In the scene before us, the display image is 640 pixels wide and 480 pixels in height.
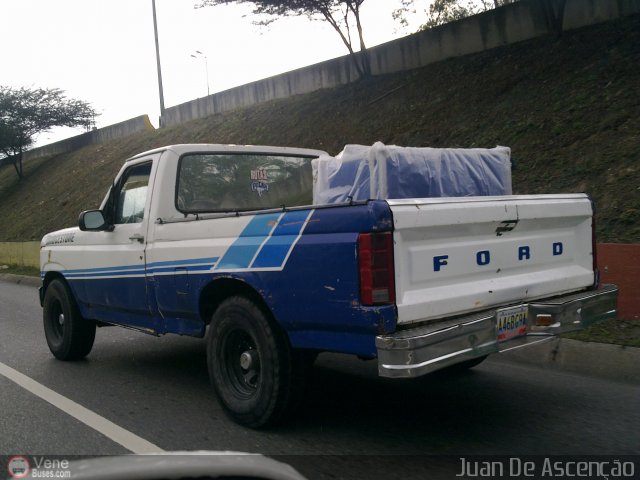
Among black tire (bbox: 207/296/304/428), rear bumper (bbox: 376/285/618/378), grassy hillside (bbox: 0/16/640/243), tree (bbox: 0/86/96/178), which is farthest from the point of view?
tree (bbox: 0/86/96/178)

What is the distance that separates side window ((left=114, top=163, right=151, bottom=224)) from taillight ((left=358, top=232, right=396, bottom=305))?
8.90 ft

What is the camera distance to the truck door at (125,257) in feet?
18.5

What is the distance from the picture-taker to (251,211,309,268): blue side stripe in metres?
4.12

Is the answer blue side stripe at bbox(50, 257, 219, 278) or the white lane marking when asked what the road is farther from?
blue side stripe at bbox(50, 257, 219, 278)

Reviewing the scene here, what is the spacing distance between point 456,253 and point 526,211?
0.73 metres

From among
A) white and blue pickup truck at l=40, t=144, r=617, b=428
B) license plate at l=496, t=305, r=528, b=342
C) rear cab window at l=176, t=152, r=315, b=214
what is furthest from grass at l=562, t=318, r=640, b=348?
rear cab window at l=176, t=152, r=315, b=214

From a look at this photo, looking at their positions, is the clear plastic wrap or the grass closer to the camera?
the clear plastic wrap

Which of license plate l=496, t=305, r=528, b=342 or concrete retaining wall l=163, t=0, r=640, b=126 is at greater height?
concrete retaining wall l=163, t=0, r=640, b=126

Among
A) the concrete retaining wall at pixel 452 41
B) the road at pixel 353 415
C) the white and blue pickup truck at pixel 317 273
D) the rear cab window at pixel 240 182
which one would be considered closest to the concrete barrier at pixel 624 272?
the road at pixel 353 415

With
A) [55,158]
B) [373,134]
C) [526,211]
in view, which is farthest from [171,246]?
[55,158]

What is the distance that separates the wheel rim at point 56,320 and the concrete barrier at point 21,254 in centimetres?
1257

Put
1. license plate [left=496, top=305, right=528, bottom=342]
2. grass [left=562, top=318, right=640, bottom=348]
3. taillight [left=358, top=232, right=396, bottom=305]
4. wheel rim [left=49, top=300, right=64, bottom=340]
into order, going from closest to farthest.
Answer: taillight [left=358, top=232, right=396, bottom=305]
license plate [left=496, top=305, right=528, bottom=342]
grass [left=562, top=318, right=640, bottom=348]
wheel rim [left=49, top=300, right=64, bottom=340]

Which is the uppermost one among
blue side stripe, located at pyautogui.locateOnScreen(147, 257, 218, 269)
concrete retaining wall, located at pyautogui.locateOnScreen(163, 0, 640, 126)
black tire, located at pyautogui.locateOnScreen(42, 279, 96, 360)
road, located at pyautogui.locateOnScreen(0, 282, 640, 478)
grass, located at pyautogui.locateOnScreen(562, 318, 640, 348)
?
concrete retaining wall, located at pyautogui.locateOnScreen(163, 0, 640, 126)

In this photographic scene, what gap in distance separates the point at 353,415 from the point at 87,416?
78.1 inches
